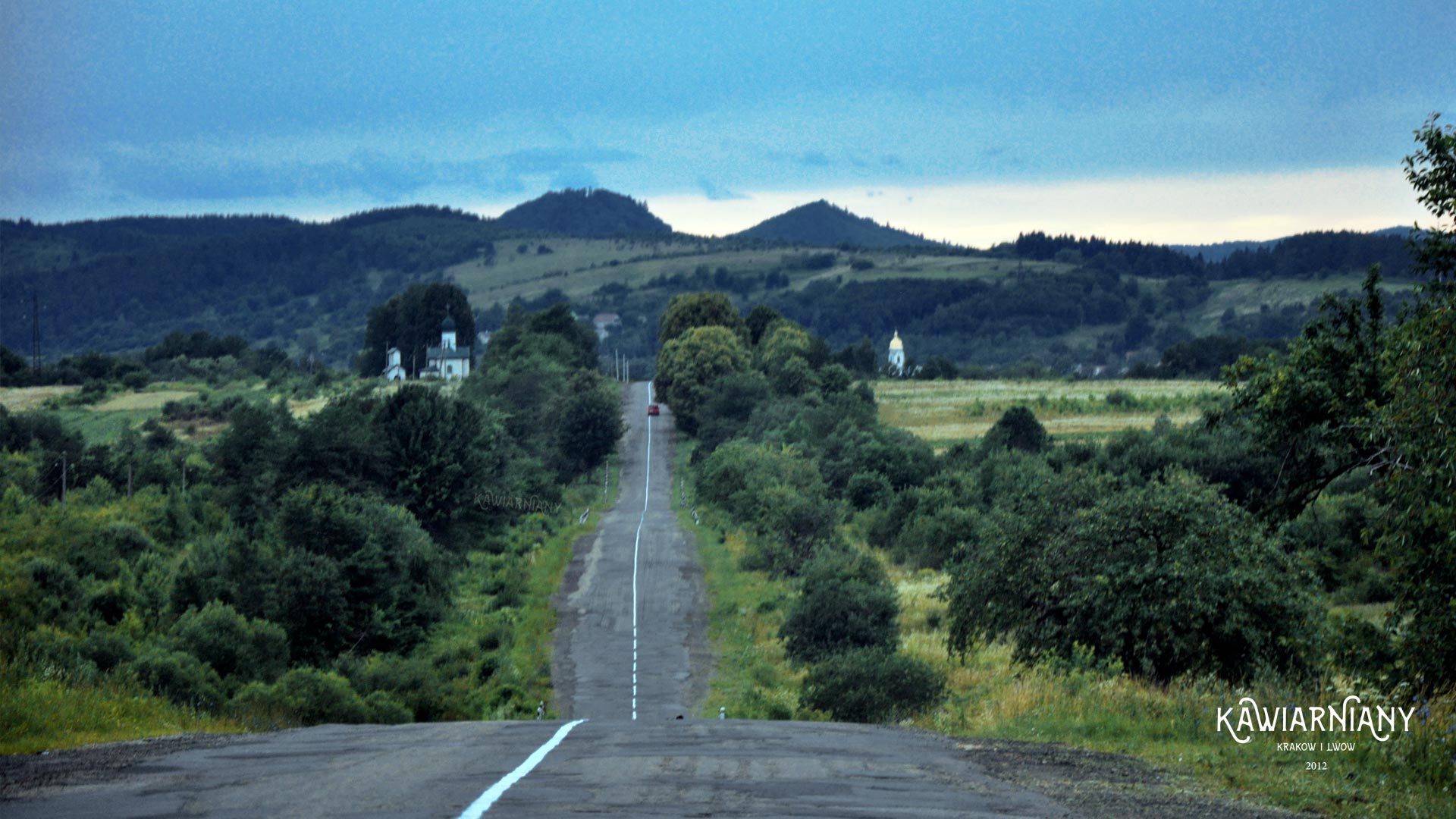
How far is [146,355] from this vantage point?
157 meters

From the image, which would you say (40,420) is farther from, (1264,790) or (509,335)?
(1264,790)

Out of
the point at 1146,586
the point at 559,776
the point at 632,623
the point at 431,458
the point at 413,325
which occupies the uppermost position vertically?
the point at 413,325

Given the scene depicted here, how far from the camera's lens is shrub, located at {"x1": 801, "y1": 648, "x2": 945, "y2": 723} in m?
23.9

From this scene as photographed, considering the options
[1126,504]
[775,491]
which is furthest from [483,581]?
[1126,504]

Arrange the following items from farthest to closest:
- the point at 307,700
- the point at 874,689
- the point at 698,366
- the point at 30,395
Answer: the point at 30,395 < the point at 698,366 < the point at 307,700 < the point at 874,689

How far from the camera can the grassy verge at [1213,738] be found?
9.85 m

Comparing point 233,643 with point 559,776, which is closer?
point 559,776

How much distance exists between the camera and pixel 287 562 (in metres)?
37.5

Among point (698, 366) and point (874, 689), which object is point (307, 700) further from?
point (698, 366)

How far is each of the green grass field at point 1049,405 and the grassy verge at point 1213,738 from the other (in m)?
70.7

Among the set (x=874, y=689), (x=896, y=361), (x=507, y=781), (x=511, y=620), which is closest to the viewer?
(x=507, y=781)

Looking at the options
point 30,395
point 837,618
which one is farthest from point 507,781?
point 30,395

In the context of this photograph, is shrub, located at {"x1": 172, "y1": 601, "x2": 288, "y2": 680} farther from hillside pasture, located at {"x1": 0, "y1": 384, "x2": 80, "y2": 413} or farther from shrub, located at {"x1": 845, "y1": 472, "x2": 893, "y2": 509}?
hillside pasture, located at {"x1": 0, "y1": 384, "x2": 80, "y2": 413}

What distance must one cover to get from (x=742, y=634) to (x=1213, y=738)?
30552 mm
